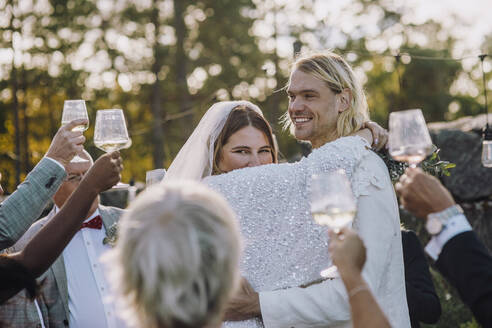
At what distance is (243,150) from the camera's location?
3719 millimetres

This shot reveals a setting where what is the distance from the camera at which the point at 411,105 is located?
33.3 meters

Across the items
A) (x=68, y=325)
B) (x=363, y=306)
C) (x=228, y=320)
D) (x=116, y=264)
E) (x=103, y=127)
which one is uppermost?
(x=103, y=127)

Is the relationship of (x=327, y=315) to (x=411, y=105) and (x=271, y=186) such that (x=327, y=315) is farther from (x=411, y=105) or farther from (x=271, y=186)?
(x=411, y=105)

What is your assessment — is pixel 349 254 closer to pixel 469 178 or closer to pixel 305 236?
pixel 305 236

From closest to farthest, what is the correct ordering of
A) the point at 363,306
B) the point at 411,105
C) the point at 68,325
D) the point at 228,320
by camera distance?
1. the point at 363,306
2. the point at 228,320
3. the point at 68,325
4. the point at 411,105

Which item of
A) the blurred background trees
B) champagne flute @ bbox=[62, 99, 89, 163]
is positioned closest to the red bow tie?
champagne flute @ bbox=[62, 99, 89, 163]

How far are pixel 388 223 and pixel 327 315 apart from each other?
0.52 meters

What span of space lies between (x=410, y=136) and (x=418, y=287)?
1682mm

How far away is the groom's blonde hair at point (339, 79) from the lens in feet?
10.8

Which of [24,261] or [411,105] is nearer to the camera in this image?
[24,261]

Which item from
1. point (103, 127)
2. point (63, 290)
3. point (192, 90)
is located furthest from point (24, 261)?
point (192, 90)

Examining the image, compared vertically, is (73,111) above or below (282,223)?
above

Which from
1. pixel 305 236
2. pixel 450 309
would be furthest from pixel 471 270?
pixel 450 309

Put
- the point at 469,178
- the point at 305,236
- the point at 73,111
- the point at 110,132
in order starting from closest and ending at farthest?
the point at 305,236, the point at 110,132, the point at 73,111, the point at 469,178
